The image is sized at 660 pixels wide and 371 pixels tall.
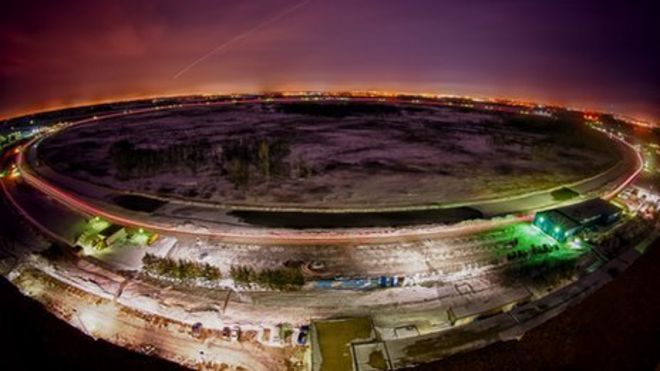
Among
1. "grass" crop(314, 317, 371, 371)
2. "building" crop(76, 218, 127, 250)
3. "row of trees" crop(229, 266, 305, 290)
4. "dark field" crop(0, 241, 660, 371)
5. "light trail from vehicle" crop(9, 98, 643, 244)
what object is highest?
"dark field" crop(0, 241, 660, 371)

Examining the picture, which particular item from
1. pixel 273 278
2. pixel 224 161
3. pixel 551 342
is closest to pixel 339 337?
pixel 273 278

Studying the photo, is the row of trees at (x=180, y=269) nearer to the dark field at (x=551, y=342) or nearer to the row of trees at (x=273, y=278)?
the row of trees at (x=273, y=278)

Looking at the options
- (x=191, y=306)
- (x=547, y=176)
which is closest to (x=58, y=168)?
(x=191, y=306)

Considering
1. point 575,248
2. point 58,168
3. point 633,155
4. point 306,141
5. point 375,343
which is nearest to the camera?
point 375,343

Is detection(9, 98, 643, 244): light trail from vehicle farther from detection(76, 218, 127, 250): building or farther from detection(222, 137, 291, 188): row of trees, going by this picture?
detection(222, 137, 291, 188): row of trees

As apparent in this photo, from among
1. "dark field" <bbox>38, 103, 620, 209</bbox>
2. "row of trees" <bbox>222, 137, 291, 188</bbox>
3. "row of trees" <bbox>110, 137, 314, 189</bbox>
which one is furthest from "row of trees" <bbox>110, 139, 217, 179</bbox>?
"row of trees" <bbox>222, 137, 291, 188</bbox>

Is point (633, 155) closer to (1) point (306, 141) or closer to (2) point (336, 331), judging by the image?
(1) point (306, 141)

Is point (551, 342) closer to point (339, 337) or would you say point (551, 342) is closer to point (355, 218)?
point (339, 337)
